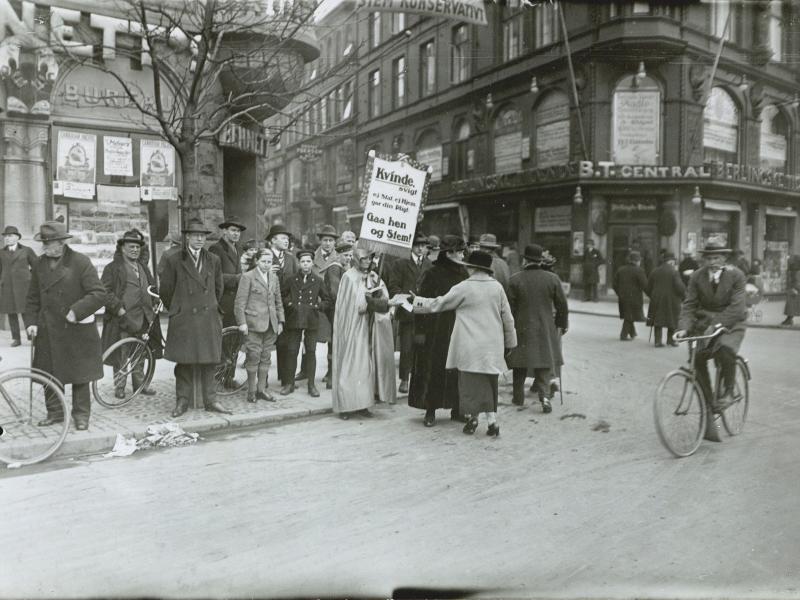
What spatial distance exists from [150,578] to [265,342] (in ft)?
15.1

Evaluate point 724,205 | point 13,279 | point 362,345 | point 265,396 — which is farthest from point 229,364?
point 724,205

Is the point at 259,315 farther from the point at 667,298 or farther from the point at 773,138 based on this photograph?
the point at 773,138

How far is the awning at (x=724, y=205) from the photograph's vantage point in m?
24.6

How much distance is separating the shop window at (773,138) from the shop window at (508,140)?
9.65 metres

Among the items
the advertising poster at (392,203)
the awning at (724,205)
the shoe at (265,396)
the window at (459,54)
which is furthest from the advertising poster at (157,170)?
the window at (459,54)

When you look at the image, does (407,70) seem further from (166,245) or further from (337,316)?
(337,316)

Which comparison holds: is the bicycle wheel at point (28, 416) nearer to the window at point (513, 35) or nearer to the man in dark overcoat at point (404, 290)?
the man in dark overcoat at point (404, 290)

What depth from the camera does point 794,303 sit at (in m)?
15.9

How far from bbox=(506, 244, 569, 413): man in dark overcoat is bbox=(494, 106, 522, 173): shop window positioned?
2087cm

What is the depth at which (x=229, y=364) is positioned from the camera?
8.42 m

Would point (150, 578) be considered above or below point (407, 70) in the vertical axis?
below

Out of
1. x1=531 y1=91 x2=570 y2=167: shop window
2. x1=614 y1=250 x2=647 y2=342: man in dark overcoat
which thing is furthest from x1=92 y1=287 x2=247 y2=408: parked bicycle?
x1=531 y1=91 x2=570 y2=167: shop window

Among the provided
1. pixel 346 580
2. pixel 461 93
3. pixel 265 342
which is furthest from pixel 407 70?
pixel 346 580

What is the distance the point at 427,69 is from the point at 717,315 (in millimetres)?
30876
